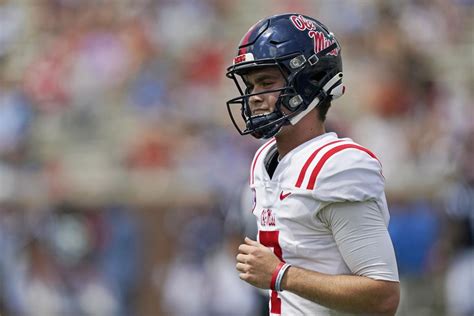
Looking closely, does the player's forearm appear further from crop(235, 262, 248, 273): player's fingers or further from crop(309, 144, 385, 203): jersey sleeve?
crop(309, 144, 385, 203): jersey sleeve

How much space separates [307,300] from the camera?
292 centimetres

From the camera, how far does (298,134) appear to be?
307 cm

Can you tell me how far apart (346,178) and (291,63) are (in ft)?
1.43

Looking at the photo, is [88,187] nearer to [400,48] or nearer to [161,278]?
[161,278]

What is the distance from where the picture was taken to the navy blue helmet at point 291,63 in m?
3.00

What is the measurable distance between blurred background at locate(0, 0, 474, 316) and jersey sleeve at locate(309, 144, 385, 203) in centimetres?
472

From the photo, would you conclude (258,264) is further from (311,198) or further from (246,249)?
(311,198)

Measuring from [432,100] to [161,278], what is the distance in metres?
2.88

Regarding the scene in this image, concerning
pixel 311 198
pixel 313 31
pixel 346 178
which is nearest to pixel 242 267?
pixel 311 198

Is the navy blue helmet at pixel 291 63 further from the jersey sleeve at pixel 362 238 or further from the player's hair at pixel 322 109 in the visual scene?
the jersey sleeve at pixel 362 238

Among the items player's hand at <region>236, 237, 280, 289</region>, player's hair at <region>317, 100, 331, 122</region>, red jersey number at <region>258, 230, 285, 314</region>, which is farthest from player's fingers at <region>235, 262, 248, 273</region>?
player's hair at <region>317, 100, 331, 122</region>

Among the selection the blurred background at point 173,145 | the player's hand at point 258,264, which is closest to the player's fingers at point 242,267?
the player's hand at point 258,264

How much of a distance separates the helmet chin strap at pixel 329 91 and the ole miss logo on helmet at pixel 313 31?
0.08 m

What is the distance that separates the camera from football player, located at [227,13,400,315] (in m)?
2.80
